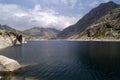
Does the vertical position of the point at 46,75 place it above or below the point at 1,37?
below

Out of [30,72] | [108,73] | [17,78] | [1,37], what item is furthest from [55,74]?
[1,37]

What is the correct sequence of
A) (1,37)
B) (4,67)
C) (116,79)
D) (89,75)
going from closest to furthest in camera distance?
(116,79), (89,75), (4,67), (1,37)

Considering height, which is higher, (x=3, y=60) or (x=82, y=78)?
(x=3, y=60)

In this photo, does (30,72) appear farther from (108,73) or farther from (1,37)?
(1,37)

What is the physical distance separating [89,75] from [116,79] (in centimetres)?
857

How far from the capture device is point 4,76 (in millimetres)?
55344

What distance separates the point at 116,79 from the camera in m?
52.0

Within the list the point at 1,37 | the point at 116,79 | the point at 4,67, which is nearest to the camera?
the point at 116,79

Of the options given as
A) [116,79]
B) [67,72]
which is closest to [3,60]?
[67,72]

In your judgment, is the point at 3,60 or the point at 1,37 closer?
the point at 3,60

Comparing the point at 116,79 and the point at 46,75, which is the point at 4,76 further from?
the point at 116,79

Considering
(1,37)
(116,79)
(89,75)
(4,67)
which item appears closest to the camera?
(116,79)

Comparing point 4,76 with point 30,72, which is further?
point 30,72

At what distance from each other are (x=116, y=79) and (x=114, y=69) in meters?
12.9
